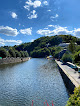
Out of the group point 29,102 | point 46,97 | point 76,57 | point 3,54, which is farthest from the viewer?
point 3,54

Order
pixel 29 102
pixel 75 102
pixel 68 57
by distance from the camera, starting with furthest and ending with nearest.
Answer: pixel 68 57, pixel 29 102, pixel 75 102

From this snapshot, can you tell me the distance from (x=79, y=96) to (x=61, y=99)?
7.53 meters

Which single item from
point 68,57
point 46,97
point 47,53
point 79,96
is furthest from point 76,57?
point 47,53

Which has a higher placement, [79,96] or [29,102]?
[79,96]

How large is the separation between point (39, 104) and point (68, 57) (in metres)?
36.0

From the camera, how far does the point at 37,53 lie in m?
194

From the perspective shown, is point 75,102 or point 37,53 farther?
point 37,53

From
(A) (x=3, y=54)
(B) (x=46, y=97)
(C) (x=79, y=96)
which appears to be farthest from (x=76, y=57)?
(A) (x=3, y=54)

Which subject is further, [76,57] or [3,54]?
[3,54]

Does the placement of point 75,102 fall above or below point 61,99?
above

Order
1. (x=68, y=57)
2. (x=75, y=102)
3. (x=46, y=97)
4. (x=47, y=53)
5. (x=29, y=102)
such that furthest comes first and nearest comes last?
1. (x=47, y=53)
2. (x=68, y=57)
3. (x=46, y=97)
4. (x=29, y=102)
5. (x=75, y=102)

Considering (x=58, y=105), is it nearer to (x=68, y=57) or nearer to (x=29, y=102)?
(x=29, y=102)

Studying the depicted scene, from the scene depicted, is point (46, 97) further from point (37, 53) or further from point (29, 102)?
point (37, 53)

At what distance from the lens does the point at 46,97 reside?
42.0 ft
